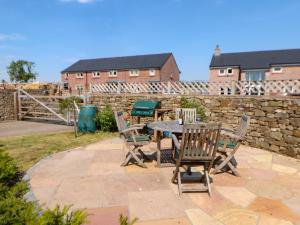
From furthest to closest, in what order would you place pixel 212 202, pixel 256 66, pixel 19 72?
pixel 19 72, pixel 256 66, pixel 212 202

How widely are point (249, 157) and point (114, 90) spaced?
8208mm

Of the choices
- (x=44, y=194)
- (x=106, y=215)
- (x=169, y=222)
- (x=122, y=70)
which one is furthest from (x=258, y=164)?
(x=122, y=70)

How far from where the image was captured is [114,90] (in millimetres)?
12859

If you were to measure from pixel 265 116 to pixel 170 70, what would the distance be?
35425 millimetres

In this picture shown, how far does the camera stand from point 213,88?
980 centimetres

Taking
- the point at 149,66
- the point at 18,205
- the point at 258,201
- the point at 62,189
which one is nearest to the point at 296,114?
the point at 258,201

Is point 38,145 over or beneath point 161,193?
over

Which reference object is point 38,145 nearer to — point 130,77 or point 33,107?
point 33,107

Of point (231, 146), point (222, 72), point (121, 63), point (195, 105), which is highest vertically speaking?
point (121, 63)

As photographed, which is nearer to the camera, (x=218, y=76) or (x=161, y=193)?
(x=161, y=193)

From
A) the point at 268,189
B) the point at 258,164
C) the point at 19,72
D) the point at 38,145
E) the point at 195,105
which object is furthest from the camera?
the point at 19,72

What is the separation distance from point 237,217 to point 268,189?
1.37 meters

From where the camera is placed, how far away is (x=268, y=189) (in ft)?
14.2

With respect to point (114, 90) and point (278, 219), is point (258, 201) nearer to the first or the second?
point (278, 219)
